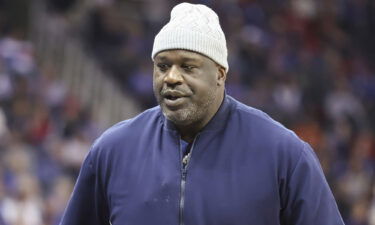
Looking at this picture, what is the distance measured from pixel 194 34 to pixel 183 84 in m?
0.18

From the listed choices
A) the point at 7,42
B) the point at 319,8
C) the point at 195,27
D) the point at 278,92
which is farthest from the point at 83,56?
the point at 195,27

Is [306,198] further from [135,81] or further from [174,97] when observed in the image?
[135,81]

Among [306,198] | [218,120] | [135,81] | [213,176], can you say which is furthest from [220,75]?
[135,81]

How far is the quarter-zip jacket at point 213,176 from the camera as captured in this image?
3.24 m

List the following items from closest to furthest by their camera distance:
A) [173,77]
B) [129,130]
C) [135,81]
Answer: [173,77], [129,130], [135,81]

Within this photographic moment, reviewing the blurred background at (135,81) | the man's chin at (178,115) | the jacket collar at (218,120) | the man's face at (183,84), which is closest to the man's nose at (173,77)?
the man's face at (183,84)

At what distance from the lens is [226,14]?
15453 millimetres

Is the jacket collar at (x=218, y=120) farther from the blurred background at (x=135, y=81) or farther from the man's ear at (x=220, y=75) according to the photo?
the blurred background at (x=135, y=81)

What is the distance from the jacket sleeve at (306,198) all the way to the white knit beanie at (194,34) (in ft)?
1.52

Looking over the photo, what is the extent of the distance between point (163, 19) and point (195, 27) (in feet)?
37.3

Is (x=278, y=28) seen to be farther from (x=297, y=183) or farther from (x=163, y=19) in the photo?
(x=297, y=183)

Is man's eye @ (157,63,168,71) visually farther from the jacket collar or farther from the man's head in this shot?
the jacket collar

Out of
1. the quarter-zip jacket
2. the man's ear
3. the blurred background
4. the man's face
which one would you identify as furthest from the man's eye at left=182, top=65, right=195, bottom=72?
the blurred background

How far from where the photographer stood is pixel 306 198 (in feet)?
10.7
